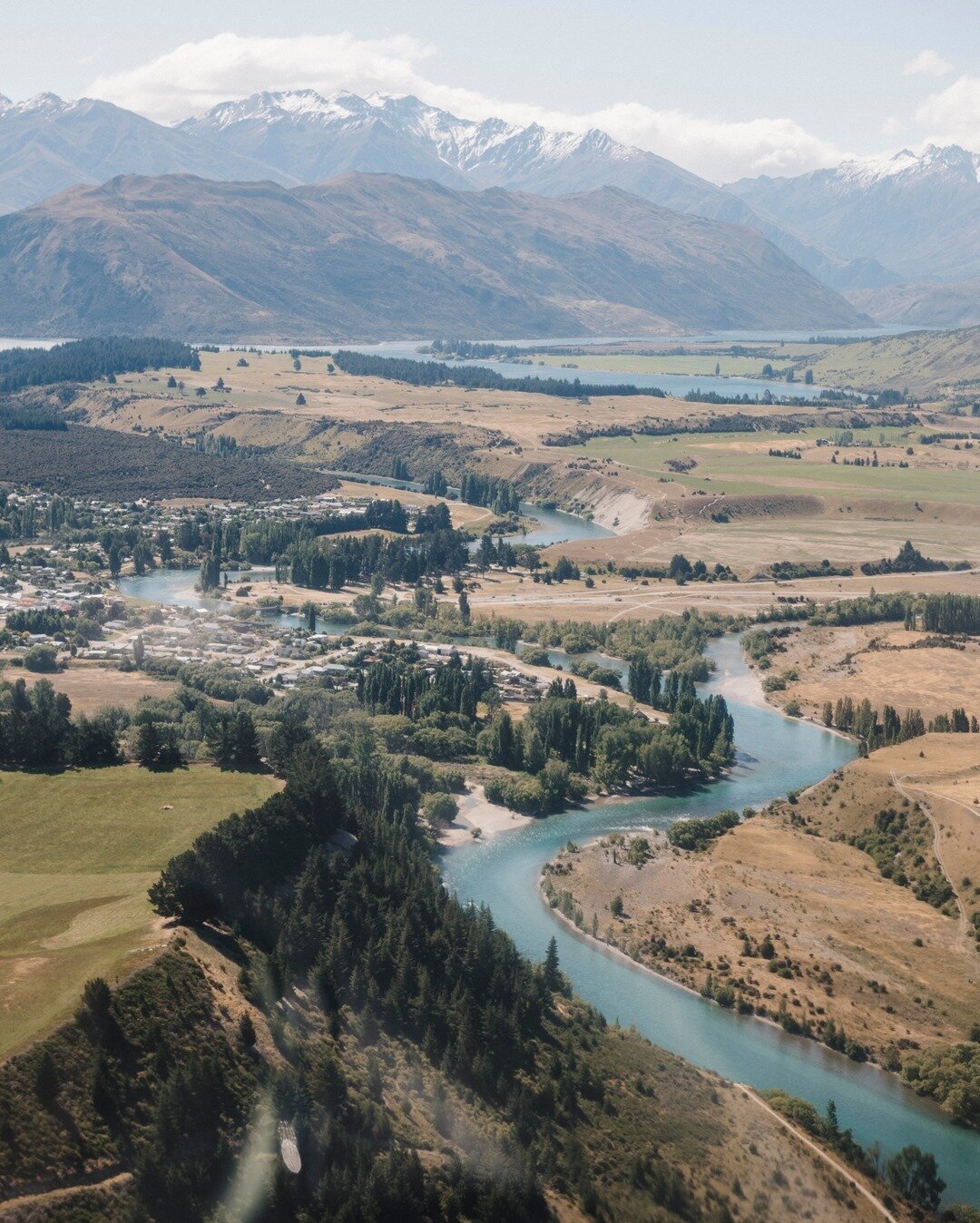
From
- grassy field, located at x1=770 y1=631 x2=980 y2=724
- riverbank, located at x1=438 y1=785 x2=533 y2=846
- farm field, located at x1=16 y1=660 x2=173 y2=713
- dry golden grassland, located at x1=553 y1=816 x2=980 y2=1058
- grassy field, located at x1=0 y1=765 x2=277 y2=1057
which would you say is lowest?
dry golden grassland, located at x1=553 y1=816 x2=980 y2=1058

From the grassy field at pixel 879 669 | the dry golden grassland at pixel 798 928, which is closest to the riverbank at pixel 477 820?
the dry golden grassland at pixel 798 928

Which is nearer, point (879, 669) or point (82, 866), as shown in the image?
point (82, 866)

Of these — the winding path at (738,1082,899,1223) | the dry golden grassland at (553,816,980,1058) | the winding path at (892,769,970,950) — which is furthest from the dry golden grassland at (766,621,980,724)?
the winding path at (738,1082,899,1223)

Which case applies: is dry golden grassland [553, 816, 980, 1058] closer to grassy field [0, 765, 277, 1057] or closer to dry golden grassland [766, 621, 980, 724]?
grassy field [0, 765, 277, 1057]

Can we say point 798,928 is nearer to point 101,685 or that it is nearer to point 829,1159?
point 829,1159

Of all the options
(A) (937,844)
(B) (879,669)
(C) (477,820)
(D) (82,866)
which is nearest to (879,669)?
(B) (879,669)

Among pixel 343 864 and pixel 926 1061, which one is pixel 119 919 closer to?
pixel 343 864

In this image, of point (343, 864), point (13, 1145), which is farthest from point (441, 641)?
point (13, 1145)

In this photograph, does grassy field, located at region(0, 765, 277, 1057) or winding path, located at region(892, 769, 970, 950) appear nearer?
grassy field, located at region(0, 765, 277, 1057)

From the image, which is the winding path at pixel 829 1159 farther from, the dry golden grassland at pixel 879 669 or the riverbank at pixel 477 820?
the dry golden grassland at pixel 879 669
